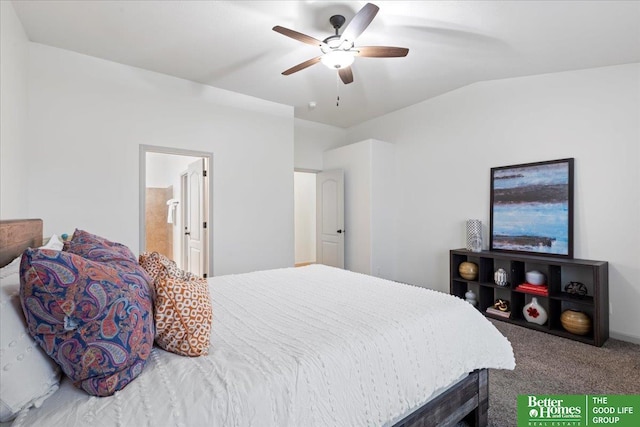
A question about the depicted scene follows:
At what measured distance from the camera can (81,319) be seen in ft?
2.67

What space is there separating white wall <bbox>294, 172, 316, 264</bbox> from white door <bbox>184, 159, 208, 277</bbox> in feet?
9.76

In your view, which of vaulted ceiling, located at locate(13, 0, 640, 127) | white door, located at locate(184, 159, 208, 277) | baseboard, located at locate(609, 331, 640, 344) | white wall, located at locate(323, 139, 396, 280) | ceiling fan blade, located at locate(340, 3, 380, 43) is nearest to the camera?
ceiling fan blade, located at locate(340, 3, 380, 43)

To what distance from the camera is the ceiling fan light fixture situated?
2.32m

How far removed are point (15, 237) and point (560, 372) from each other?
3643mm

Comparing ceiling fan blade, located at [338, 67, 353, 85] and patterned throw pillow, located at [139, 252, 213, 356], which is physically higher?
ceiling fan blade, located at [338, 67, 353, 85]

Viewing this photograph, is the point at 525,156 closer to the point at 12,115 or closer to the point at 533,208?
the point at 533,208

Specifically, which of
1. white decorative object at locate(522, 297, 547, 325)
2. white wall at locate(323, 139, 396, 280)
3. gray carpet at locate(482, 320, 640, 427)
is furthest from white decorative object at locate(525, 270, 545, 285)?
white wall at locate(323, 139, 396, 280)

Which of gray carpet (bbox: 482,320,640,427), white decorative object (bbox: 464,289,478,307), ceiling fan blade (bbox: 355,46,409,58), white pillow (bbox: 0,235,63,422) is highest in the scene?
ceiling fan blade (bbox: 355,46,409,58)

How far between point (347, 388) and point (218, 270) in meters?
3.05

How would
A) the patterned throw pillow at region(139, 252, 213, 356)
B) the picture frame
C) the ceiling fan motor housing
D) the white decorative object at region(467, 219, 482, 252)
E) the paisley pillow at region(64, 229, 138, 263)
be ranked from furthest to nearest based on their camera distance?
the white decorative object at region(467, 219, 482, 252), the picture frame, the ceiling fan motor housing, the paisley pillow at region(64, 229, 138, 263), the patterned throw pillow at region(139, 252, 213, 356)

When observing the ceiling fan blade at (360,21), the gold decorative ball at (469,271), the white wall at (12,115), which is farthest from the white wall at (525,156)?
the white wall at (12,115)

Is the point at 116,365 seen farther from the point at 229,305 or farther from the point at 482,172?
the point at 482,172

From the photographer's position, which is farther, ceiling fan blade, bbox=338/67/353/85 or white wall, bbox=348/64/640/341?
white wall, bbox=348/64/640/341

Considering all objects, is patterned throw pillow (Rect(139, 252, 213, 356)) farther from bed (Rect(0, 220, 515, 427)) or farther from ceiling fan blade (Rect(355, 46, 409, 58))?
ceiling fan blade (Rect(355, 46, 409, 58))
